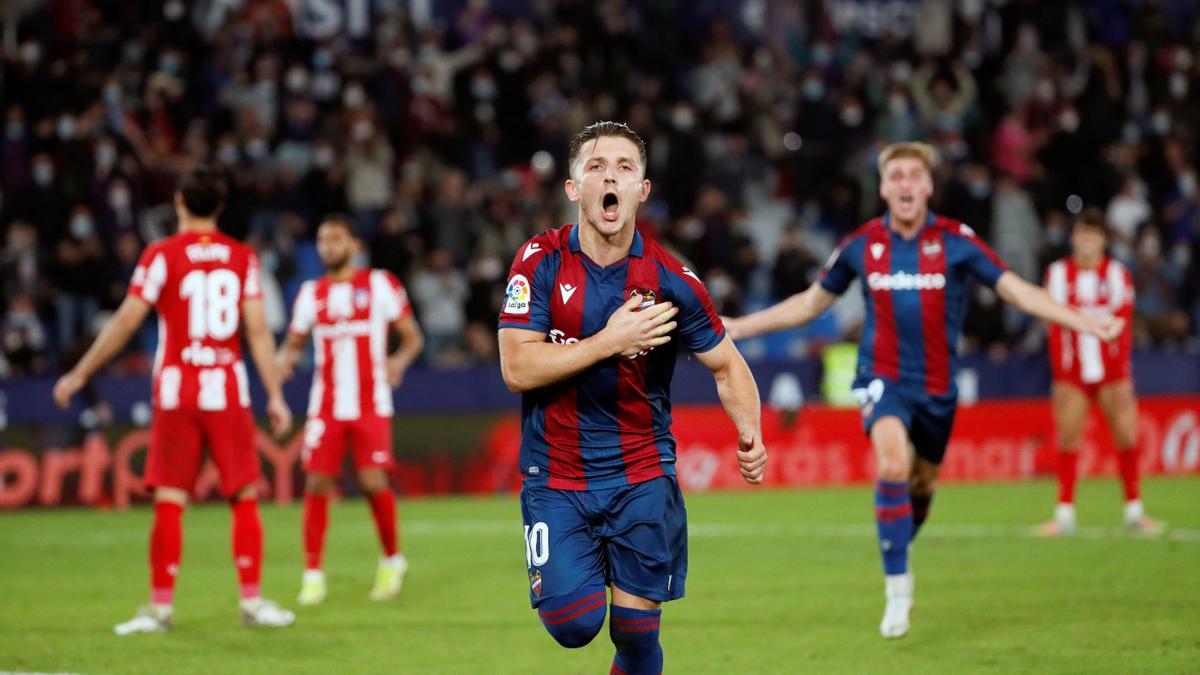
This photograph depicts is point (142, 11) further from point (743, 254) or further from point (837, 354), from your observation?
point (837, 354)

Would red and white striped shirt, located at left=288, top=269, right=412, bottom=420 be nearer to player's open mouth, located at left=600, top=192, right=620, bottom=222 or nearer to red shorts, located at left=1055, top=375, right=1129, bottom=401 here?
player's open mouth, located at left=600, top=192, right=620, bottom=222

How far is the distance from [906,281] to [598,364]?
12.3ft

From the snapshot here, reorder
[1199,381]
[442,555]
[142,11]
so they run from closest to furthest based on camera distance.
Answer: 1. [442,555]
2. [1199,381]
3. [142,11]

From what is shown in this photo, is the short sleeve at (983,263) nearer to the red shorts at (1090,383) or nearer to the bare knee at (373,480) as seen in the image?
the bare knee at (373,480)

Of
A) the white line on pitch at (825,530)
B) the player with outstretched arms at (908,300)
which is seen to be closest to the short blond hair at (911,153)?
the player with outstretched arms at (908,300)

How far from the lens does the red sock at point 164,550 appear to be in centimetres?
888

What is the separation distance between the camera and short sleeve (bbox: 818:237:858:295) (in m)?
9.19

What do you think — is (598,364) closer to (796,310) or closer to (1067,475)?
(796,310)

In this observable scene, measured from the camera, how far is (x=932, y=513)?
50.3ft

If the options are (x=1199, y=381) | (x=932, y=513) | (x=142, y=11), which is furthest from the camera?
(x=142, y=11)

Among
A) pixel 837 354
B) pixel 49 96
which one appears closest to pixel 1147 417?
pixel 837 354

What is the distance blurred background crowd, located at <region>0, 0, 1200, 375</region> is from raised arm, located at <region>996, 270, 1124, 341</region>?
36.0ft

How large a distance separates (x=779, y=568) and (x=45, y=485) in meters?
9.06

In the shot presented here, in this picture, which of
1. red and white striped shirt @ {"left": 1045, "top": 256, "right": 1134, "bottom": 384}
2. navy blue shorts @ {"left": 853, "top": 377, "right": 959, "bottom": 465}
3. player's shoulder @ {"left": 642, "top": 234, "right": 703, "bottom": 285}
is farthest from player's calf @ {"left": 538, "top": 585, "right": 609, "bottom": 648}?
red and white striped shirt @ {"left": 1045, "top": 256, "right": 1134, "bottom": 384}
